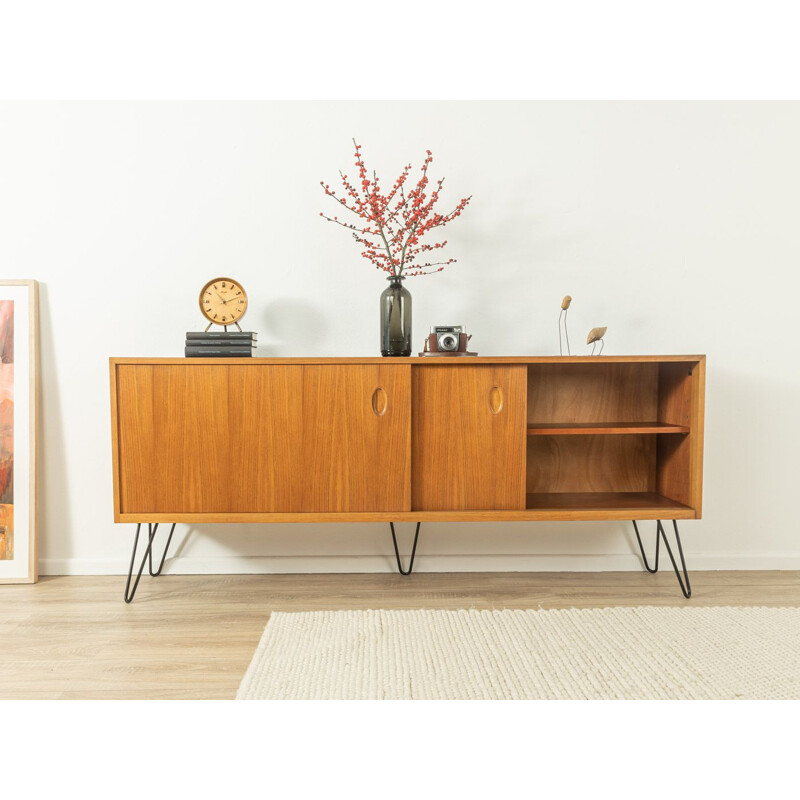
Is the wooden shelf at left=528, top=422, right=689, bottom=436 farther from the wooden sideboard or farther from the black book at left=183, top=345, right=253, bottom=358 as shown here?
the black book at left=183, top=345, right=253, bottom=358

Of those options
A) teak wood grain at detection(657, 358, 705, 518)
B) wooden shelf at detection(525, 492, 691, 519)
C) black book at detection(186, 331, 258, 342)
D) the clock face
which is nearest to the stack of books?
black book at detection(186, 331, 258, 342)

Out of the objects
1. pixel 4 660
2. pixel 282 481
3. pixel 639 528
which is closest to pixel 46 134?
pixel 282 481

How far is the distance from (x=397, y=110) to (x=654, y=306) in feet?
4.12

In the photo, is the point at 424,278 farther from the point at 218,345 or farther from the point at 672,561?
the point at 672,561

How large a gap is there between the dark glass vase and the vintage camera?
3.5 inches

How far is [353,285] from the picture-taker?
8.30 ft

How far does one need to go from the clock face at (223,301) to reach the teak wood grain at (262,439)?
0.29 m

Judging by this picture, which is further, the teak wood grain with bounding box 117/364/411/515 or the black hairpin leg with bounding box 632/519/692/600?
the black hairpin leg with bounding box 632/519/692/600

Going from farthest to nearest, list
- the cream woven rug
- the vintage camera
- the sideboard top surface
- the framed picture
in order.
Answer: the framed picture → the vintage camera → the sideboard top surface → the cream woven rug

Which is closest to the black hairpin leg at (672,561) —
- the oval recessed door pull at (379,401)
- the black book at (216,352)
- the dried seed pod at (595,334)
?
the dried seed pod at (595,334)

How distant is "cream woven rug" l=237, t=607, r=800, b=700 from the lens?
162 cm

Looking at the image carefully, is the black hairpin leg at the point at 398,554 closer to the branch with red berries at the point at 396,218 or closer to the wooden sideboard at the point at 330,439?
the wooden sideboard at the point at 330,439

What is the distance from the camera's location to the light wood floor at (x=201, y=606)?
171 centimetres

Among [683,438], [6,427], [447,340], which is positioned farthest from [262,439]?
[683,438]
